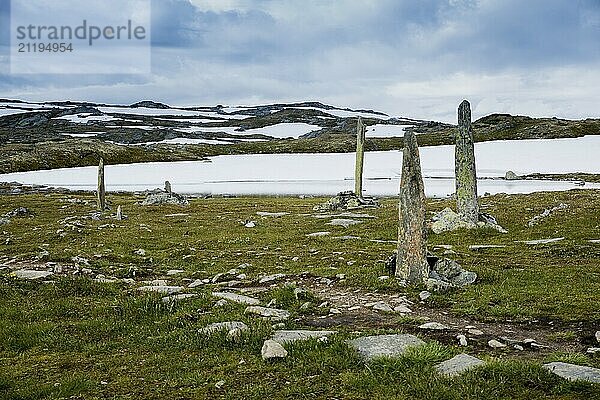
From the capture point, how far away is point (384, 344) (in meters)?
10.6

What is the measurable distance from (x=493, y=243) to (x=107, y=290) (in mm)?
16739

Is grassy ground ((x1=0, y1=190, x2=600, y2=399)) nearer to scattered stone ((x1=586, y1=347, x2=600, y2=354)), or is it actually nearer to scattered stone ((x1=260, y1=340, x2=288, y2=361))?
scattered stone ((x1=260, y1=340, x2=288, y2=361))

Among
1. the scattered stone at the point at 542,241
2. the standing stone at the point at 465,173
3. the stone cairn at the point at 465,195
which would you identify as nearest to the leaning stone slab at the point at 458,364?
the scattered stone at the point at 542,241

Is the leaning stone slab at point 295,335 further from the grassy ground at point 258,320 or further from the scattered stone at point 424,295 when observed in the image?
the scattered stone at point 424,295

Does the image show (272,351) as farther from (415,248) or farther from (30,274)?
(30,274)

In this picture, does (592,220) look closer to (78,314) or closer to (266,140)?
(78,314)

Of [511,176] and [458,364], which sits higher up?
[511,176]

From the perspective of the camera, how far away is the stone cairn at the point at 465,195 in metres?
29.4

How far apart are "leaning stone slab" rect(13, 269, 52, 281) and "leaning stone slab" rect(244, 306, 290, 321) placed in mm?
8651

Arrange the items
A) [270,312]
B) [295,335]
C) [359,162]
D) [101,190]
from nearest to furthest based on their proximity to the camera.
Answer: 1. [295,335]
2. [270,312]
3. [101,190]
4. [359,162]

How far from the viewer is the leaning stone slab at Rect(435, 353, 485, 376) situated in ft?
29.8

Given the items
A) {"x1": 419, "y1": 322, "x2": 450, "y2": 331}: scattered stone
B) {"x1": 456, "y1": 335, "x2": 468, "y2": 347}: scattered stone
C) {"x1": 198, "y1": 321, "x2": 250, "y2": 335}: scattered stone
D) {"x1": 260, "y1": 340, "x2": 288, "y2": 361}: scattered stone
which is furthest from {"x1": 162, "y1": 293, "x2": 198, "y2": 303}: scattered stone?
{"x1": 456, "y1": 335, "x2": 468, "y2": 347}: scattered stone

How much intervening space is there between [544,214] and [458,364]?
984 inches

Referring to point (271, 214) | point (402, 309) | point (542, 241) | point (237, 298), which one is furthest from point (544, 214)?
point (237, 298)
